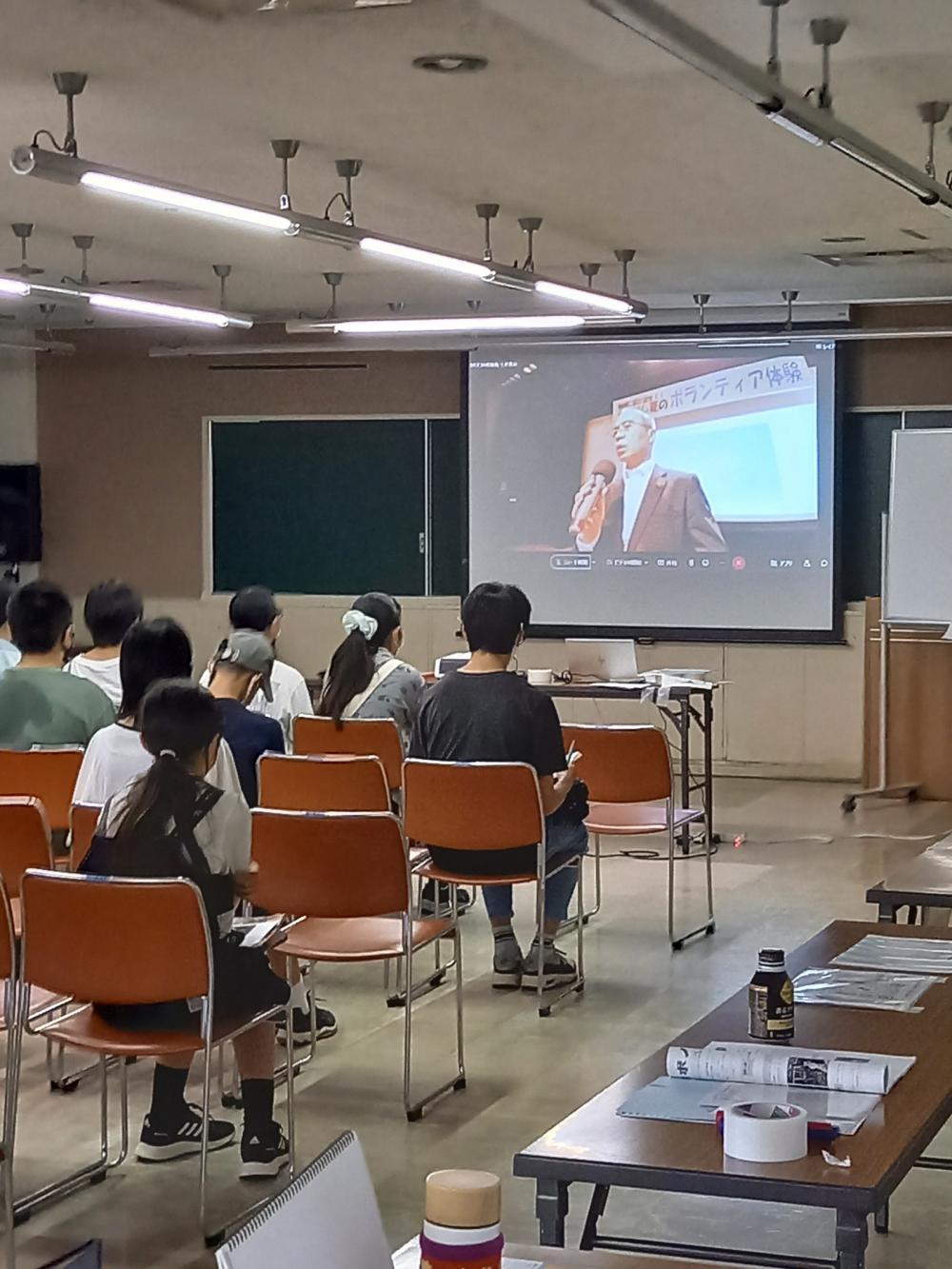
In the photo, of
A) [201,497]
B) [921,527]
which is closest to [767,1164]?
[921,527]

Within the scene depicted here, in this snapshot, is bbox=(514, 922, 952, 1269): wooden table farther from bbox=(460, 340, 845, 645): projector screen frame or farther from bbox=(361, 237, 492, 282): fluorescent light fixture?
bbox=(460, 340, 845, 645): projector screen frame

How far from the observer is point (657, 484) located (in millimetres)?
11250

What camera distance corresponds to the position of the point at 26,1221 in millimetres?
3979

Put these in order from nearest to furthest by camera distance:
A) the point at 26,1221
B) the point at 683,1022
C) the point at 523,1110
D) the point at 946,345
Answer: the point at 26,1221 < the point at 523,1110 < the point at 683,1022 < the point at 946,345

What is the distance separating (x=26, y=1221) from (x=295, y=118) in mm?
3720

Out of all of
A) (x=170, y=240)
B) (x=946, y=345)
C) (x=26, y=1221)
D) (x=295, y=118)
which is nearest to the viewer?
(x=26, y=1221)

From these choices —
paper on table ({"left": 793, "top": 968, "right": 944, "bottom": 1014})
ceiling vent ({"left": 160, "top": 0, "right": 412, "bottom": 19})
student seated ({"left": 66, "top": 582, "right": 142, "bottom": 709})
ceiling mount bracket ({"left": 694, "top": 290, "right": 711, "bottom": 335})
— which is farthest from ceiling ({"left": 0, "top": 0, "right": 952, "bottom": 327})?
paper on table ({"left": 793, "top": 968, "right": 944, "bottom": 1014})

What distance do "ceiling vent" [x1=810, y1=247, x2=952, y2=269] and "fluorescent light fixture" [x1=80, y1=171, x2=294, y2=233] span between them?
400 centimetres

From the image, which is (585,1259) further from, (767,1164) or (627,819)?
(627,819)

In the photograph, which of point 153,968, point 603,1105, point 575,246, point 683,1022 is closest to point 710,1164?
point 603,1105

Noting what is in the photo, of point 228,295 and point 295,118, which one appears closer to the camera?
point 295,118

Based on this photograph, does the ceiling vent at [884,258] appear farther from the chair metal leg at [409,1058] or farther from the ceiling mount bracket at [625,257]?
the chair metal leg at [409,1058]

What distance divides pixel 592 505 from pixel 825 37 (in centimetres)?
640

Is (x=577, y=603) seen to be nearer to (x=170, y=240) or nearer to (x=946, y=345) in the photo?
(x=946, y=345)
